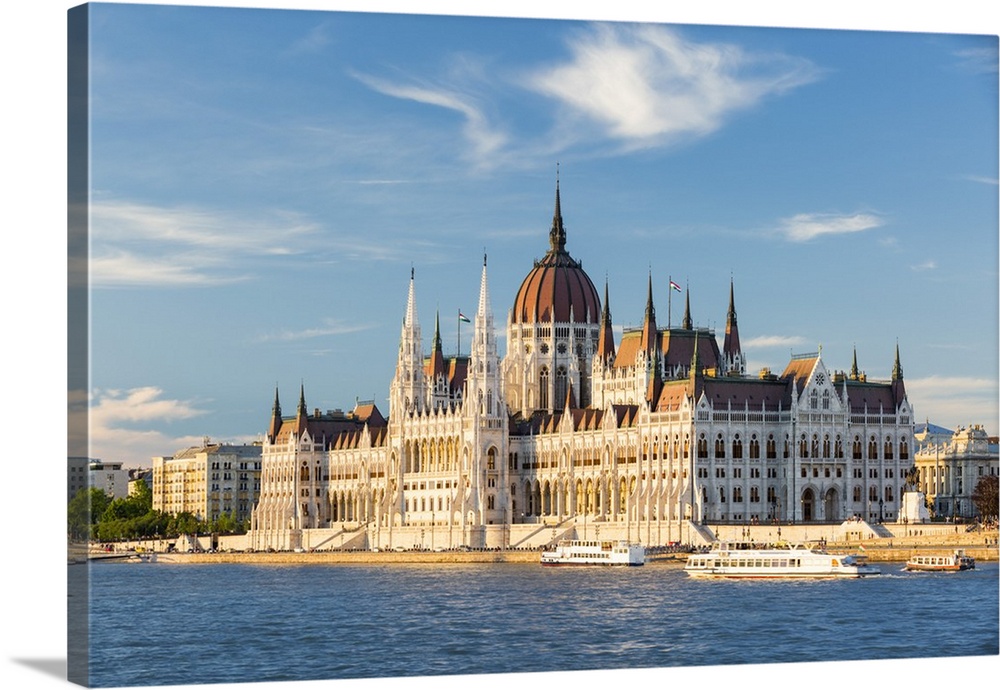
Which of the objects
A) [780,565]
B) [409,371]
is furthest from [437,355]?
[780,565]

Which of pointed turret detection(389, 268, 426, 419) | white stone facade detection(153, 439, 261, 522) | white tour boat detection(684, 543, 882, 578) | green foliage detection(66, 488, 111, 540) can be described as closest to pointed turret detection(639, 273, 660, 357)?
pointed turret detection(389, 268, 426, 419)

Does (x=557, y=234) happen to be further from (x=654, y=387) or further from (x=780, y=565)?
(x=780, y=565)

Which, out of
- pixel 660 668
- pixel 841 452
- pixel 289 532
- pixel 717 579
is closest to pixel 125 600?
pixel 717 579

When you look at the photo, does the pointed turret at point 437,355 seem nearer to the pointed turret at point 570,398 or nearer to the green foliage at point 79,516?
the pointed turret at point 570,398

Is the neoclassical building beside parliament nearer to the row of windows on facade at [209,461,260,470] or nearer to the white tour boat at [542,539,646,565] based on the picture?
the white tour boat at [542,539,646,565]

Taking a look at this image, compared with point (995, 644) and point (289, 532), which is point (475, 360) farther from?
point (995, 644)
